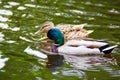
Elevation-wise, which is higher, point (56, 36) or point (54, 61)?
point (56, 36)

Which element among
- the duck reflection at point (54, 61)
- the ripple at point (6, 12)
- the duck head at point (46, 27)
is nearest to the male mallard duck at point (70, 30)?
the duck head at point (46, 27)

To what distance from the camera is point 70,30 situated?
14.7m

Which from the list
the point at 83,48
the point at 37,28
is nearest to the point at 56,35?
the point at 83,48

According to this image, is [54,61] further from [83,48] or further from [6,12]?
[6,12]

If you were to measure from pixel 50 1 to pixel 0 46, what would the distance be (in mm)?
6344

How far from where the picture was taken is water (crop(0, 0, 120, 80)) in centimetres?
1128

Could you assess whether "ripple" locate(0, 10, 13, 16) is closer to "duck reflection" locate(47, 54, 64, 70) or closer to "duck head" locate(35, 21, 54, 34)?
"duck head" locate(35, 21, 54, 34)

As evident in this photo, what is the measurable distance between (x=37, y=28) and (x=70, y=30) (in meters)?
1.10

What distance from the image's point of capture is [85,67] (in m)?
12.0

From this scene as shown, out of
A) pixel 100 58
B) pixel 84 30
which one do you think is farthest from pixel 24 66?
pixel 84 30

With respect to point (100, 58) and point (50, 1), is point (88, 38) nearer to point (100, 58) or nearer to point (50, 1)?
point (100, 58)

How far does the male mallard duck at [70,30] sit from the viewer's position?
14.4 metres

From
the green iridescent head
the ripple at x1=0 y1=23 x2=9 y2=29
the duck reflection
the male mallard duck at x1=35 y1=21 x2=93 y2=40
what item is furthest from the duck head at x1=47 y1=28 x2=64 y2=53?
the ripple at x1=0 y1=23 x2=9 y2=29

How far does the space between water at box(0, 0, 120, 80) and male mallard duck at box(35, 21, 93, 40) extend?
1.23 feet
